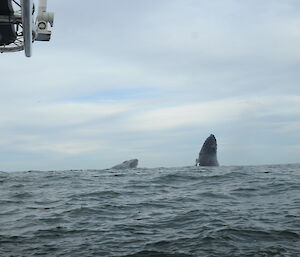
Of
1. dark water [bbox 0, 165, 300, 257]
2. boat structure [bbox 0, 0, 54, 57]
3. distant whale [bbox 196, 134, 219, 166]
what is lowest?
dark water [bbox 0, 165, 300, 257]

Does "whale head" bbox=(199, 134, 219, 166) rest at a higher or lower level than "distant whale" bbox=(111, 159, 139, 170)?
higher

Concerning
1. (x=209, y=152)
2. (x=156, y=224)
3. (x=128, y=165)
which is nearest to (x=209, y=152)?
(x=209, y=152)

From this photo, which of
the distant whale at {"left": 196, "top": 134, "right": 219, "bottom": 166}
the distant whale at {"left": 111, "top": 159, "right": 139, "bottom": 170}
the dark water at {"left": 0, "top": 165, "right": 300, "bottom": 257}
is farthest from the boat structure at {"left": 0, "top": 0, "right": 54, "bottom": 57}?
the distant whale at {"left": 111, "top": 159, "right": 139, "bottom": 170}

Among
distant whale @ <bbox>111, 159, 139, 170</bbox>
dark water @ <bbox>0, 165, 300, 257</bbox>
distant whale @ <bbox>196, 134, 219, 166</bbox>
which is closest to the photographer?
dark water @ <bbox>0, 165, 300, 257</bbox>

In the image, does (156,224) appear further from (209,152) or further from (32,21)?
(209,152)

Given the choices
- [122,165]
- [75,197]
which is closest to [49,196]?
[75,197]

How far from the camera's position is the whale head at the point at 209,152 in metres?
52.0

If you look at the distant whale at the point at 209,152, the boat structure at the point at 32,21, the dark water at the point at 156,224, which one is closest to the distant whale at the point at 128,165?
the distant whale at the point at 209,152

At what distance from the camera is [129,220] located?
38.1ft

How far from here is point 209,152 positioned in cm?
5212

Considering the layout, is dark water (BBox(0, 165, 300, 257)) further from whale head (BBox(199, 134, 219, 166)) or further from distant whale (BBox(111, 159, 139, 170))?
distant whale (BBox(111, 159, 139, 170))

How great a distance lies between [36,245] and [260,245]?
556 cm

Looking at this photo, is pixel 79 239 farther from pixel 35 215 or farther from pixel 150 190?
pixel 150 190

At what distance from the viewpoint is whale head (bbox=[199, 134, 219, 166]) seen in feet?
171
